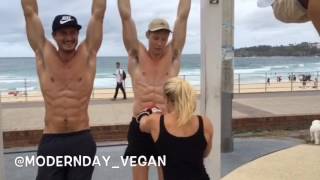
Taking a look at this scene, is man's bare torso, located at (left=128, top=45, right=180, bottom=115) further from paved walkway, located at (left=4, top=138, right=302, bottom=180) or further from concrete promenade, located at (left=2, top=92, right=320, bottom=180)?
paved walkway, located at (left=4, top=138, right=302, bottom=180)

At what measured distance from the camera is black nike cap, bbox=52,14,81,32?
2.89 metres

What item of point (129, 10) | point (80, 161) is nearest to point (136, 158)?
point (80, 161)

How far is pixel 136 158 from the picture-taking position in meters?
3.40

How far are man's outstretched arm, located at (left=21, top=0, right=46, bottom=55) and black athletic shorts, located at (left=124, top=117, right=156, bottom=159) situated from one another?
2.97 ft

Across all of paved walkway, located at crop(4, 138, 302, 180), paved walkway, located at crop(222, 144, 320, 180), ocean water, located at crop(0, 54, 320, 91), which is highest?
paved walkway, located at crop(222, 144, 320, 180)

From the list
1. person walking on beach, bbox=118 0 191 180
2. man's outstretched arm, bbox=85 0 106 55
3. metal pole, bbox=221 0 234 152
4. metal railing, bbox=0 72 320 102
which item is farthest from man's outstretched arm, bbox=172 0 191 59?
metal railing, bbox=0 72 320 102

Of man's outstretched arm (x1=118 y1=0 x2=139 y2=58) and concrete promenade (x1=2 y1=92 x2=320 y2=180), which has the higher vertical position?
man's outstretched arm (x1=118 y1=0 x2=139 y2=58)

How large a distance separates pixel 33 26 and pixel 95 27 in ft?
1.34

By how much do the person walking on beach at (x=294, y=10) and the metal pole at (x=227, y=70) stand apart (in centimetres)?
489

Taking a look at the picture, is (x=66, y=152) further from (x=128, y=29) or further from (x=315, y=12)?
(x=315, y=12)

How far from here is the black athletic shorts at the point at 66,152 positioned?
292 cm

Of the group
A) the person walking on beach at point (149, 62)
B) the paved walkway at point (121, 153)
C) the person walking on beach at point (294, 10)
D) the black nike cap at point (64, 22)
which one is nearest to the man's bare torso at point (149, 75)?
the person walking on beach at point (149, 62)

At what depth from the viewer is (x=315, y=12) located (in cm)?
120

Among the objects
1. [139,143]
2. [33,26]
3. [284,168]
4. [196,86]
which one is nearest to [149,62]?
[139,143]
